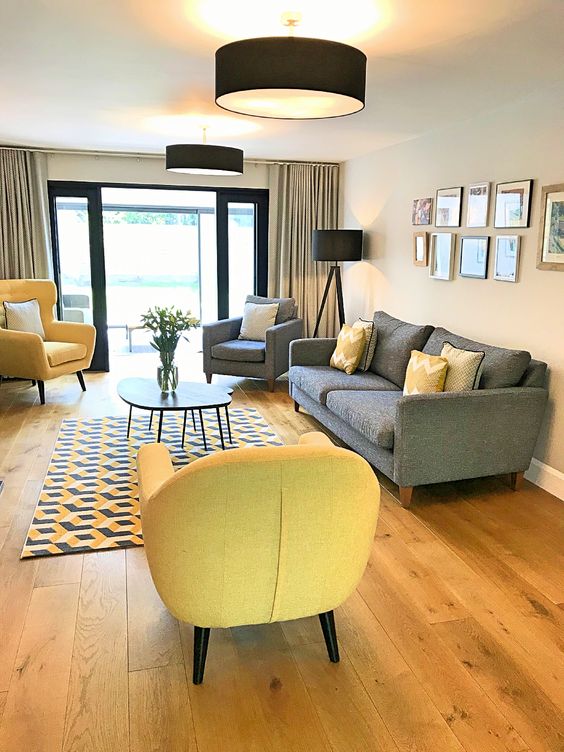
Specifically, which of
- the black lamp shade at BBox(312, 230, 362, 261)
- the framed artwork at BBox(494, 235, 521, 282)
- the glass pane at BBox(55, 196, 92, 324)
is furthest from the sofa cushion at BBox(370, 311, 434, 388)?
the glass pane at BBox(55, 196, 92, 324)

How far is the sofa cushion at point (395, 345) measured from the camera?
4.75m

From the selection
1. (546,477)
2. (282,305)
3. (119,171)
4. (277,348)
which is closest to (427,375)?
(546,477)

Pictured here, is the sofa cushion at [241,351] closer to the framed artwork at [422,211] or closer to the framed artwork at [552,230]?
the framed artwork at [422,211]

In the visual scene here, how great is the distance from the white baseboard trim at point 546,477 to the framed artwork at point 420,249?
1980mm

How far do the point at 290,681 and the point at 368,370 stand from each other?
3259mm

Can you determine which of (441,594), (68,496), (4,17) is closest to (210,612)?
(441,594)

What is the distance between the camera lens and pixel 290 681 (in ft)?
7.22

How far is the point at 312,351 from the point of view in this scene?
5.48 meters

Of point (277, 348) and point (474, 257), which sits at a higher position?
point (474, 257)

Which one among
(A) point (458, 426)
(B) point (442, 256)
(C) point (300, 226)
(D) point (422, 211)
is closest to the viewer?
(A) point (458, 426)

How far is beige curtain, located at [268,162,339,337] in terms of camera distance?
282 inches

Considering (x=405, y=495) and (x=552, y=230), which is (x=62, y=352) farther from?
(x=552, y=230)

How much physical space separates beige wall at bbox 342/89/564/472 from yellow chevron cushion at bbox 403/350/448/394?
2.04 ft

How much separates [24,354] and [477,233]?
384 cm
